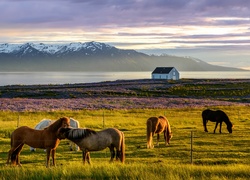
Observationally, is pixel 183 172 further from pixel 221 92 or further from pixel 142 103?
pixel 221 92

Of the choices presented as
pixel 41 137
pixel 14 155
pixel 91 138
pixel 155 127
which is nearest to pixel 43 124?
pixel 14 155

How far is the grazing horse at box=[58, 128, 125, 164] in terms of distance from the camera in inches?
588

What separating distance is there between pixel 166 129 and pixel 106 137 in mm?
8463

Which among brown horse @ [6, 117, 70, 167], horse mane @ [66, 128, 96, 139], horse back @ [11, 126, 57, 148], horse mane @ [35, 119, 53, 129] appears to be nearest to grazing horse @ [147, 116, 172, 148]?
horse mane @ [35, 119, 53, 129]

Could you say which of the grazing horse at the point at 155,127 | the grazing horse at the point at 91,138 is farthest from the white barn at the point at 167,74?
the grazing horse at the point at 91,138

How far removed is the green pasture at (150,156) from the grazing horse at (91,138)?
29.7 inches

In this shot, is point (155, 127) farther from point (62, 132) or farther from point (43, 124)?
point (62, 132)

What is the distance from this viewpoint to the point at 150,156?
64.1ft

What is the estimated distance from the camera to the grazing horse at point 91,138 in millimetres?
14930

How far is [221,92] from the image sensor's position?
2982 inches

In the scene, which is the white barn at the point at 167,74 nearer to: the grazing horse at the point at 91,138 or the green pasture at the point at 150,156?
the green pasture at the point at 150,156

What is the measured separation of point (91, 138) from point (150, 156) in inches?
213

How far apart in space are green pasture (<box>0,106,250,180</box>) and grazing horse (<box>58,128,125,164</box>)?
2.48 feet

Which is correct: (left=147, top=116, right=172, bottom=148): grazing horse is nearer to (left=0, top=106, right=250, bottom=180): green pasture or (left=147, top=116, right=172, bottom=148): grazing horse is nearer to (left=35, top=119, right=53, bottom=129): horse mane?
(left=0, top=106, right=250, bottom=180): green pasture
